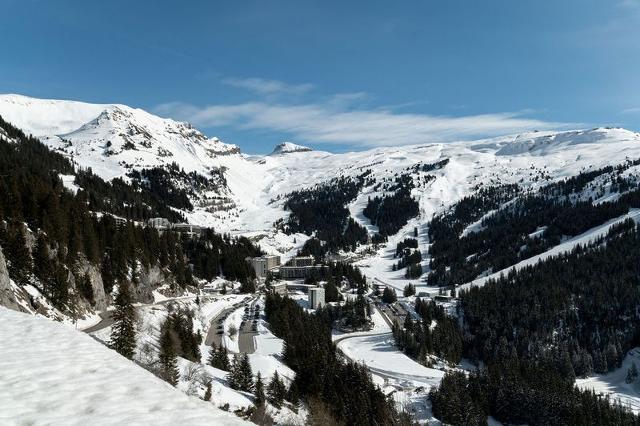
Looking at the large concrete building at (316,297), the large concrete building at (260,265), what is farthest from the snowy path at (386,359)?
the large concrete building at (260,265)

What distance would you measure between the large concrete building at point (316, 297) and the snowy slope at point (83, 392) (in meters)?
138

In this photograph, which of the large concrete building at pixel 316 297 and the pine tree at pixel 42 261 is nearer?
the pine tree at pixel 42 261

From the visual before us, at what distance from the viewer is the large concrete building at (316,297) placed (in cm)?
15100

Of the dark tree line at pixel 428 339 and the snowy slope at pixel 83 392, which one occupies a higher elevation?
the snowy slope at pixel 83 392

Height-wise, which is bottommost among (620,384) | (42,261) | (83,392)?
(620,384)

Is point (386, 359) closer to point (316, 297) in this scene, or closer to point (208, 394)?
point (316, 297)

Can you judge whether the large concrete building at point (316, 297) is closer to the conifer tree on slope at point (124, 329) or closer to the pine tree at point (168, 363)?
the pine tree at point (168, 363)

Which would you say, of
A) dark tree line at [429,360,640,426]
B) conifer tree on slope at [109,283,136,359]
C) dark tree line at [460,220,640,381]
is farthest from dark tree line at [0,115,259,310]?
dark tree line at [460,220,640,381]

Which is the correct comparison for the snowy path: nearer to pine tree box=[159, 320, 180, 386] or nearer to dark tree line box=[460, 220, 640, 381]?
dark tree line box=[460, 220, 640, 381]

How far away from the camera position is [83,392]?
1113 cm

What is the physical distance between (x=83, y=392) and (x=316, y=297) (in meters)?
143

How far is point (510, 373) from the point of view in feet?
314

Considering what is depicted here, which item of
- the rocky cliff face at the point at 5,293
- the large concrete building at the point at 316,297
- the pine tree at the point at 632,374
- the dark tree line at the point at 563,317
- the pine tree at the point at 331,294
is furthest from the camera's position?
the pine tree at the point at 331,294

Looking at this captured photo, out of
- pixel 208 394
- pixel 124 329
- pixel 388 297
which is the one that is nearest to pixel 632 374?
pixel 388 297
